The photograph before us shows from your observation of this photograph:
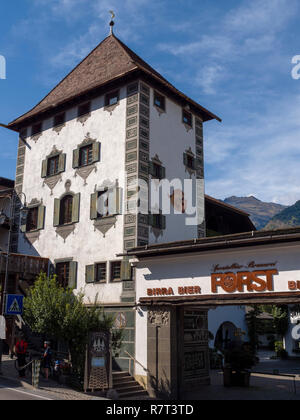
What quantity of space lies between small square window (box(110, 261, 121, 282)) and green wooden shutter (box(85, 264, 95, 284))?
1345 millimetres

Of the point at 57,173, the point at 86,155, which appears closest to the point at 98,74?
the point at 86,155

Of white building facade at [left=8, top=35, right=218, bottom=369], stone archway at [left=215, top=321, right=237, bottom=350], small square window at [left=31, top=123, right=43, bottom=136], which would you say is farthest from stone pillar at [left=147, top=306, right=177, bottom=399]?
stone archway at [left=215, top=321, right=237, bottom=350]

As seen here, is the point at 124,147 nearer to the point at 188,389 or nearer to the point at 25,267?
the point at 25,267

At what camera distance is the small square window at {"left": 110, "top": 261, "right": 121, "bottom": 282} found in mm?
24672

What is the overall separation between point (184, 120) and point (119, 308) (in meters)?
13.6

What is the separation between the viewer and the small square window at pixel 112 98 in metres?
27.7

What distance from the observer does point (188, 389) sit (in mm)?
22891

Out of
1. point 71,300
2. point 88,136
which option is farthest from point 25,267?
point 88,136

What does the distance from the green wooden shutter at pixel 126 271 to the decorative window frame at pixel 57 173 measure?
8.54m

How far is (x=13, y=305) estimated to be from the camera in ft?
68.9

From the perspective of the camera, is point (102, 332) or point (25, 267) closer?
point (102, 332)

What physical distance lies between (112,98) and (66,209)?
772 centimetres

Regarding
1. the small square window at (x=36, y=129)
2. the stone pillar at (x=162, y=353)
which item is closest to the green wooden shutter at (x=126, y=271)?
the stone pillar at (x=162, y=353)

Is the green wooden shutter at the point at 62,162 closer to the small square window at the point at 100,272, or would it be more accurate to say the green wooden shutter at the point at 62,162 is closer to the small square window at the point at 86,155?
the small square window at the point at 86,155
